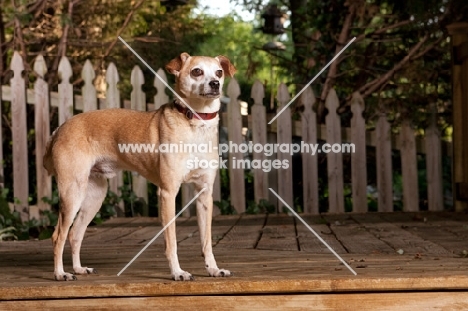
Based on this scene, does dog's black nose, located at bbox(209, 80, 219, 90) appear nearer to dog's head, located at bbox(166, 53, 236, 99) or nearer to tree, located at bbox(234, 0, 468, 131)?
dog's head, located at bbox(166, 53, 236, 99)

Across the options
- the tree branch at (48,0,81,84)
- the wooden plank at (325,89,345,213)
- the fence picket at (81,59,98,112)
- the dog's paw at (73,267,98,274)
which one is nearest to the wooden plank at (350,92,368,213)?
the wooden plank at (325,89,345,213)

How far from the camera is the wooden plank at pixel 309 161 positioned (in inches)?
330

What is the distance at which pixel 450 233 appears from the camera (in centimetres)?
613

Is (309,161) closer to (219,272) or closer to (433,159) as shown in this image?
(433,159)

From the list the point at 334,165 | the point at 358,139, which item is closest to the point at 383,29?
the point at 358,139

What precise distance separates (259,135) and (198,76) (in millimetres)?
4395

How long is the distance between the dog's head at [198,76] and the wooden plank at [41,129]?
438 centimetres

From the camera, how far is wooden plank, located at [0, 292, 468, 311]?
3.64m

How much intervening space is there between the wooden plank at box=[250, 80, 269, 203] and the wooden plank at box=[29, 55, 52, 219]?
2004 mm

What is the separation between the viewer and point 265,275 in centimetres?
387

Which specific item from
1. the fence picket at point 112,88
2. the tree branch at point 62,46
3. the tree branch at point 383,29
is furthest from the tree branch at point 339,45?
the tree branch at point 62,46

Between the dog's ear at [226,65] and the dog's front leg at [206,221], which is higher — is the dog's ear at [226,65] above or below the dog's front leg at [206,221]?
above

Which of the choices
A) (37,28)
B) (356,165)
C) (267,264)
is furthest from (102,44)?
(267,264)

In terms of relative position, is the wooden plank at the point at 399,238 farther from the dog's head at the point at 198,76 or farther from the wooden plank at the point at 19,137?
the wooden plank at the point at 19,137
